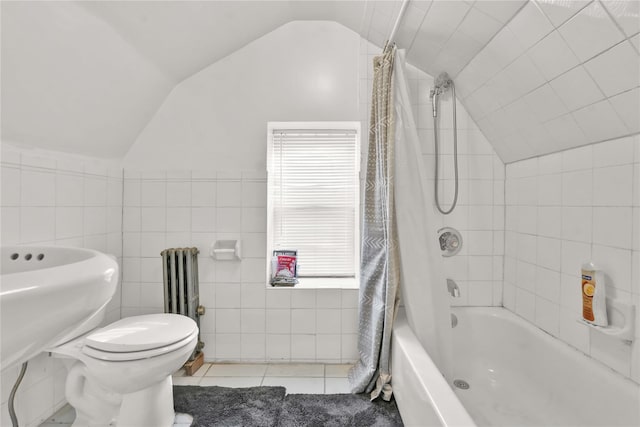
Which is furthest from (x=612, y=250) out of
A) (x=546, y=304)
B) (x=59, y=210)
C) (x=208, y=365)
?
(x=59, y=210)

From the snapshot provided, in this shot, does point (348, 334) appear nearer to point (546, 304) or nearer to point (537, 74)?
point (546, 304)

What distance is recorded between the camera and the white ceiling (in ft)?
3.59

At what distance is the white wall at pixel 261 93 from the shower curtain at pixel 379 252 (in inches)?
14.7

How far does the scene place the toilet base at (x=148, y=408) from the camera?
130 centimetres

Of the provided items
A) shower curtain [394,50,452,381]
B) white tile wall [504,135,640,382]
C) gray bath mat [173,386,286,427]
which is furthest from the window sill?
white tile wall [504,135,640,382]

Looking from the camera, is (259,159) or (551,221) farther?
(259,159)

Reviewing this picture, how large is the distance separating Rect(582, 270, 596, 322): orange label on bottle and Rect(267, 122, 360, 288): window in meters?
1.19

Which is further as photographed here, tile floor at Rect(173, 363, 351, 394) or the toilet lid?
tile floor at Rect(173, 363, 351, 394)

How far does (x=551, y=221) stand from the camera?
1.49m

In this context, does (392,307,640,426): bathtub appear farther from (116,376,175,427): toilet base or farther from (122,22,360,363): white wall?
(116,376,175,427): toilet base

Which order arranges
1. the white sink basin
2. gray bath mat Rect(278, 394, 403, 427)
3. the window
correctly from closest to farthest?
1. the white sink basin
2. gray bath mat Rect(278, 394, 403, 427)
3. the window

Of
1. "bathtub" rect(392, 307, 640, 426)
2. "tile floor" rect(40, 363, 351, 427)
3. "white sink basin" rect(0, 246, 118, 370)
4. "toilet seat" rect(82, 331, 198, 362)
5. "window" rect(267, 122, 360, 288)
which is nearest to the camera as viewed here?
"white sink basin" rect(0, 246, 118, 370)

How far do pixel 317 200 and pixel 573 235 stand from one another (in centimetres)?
141

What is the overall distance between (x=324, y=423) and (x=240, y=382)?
0.60 meters
